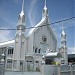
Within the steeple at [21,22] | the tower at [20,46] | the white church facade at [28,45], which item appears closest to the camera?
the tower at [20,46]

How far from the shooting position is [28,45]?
26.0 m

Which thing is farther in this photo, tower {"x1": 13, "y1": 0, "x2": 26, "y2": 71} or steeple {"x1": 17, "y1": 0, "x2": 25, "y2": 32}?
steeple {"x1": 17, "y1": 0, "x2": 25, "y2": 32}

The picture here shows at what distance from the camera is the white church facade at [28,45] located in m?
24.2

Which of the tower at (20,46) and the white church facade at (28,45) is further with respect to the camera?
the white church facade at (28,45)

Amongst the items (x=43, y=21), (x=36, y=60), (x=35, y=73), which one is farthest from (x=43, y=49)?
(x=35, y=73)

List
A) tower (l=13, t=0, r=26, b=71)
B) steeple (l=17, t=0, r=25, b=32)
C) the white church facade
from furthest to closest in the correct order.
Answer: steeple (l=17, t=0, r=25, b=32), the white church facade, tower (l=13, t=0, r=26, b=71)

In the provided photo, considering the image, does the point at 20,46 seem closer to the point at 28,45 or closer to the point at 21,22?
the point at 28,45

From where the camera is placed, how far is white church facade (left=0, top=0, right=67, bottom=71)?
24172 mm

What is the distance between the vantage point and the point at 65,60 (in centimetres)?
3053

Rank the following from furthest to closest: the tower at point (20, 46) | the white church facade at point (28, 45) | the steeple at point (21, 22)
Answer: the steeple at point (21, 22) < the white church facade at point (28, 45) < the tower at point (20, 46)

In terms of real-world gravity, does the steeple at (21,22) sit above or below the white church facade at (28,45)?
above

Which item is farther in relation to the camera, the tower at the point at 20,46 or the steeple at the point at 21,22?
the steeple at the point at 21,22

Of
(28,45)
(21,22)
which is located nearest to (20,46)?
(28,45)

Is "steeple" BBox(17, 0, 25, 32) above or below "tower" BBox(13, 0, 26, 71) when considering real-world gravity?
above
